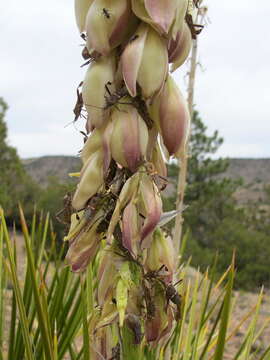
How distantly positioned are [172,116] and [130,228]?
178 millimetres

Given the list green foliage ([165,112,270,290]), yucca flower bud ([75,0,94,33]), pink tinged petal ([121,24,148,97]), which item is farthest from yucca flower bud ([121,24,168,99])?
green foliage ([165,112,270,290])

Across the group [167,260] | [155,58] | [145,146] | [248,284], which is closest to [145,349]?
[167,260]

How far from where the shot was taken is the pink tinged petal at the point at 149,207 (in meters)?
0.66

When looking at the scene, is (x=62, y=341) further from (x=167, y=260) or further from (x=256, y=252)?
(x=256, y=252)

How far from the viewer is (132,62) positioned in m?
0.64

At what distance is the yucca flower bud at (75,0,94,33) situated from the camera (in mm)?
709

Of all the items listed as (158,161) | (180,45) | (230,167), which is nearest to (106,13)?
(180,45)

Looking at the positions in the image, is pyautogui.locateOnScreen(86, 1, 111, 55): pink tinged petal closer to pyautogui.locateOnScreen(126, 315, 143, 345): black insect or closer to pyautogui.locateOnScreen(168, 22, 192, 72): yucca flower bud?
pyautogui.locateOnScreen(168, 22, 192, 72): yucca flower bud

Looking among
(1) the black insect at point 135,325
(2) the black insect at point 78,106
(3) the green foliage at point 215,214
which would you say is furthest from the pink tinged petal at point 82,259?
(3) the green foliage at point 215,214

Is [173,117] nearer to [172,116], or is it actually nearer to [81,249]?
[172,116]

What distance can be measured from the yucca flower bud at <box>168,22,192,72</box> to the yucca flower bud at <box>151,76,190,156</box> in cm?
4

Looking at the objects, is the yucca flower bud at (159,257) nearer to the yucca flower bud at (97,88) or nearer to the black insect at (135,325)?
the black insect at (135,325)

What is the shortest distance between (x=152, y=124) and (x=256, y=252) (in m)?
12.2

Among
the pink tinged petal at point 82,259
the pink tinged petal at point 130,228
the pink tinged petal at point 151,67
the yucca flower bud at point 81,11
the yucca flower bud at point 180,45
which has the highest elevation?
the yucca flower bud at point 81,11
